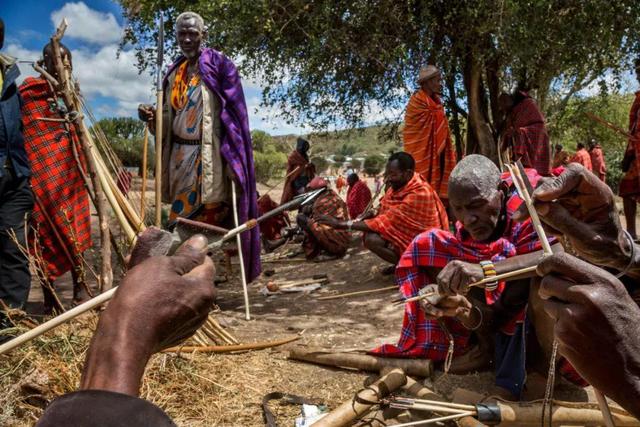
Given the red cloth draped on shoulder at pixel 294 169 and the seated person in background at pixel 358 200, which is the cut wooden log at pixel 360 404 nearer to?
the seated person in background at pixel 358 200

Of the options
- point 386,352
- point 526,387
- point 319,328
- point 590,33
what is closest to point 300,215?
point 319,328

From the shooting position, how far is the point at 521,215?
5.74 feet

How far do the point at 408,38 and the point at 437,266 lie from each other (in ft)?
14.1

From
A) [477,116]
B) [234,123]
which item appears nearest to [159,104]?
[234,123]

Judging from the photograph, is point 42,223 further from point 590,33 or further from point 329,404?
point 590,33

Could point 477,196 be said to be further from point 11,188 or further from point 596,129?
point 596,129

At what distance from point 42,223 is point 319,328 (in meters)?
2.27

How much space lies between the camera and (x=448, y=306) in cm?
252

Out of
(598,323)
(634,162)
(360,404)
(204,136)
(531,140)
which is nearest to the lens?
(598,323)

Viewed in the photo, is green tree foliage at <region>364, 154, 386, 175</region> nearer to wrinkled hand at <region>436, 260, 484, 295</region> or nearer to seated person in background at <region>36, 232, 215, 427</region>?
wrinkled hand at <region>436, 260, 484, 295</region>

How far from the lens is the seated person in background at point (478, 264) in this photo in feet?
8.66

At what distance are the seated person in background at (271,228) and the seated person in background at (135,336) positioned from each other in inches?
298

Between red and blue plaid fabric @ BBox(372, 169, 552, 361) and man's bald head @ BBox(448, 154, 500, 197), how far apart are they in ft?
0.45

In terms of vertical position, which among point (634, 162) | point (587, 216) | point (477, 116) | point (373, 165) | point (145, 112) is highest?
point (373, 165)
